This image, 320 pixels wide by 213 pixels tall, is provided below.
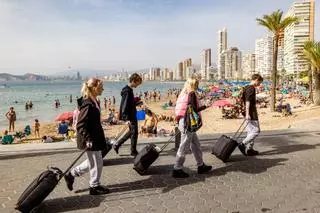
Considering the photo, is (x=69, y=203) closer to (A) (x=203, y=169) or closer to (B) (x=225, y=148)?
(A) (x=203, y=169)

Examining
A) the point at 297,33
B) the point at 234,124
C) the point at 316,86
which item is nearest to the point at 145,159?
the point at 234,124

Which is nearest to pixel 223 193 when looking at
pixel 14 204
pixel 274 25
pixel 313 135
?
pixel 14 204

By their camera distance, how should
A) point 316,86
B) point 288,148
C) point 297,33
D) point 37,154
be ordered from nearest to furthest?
point 37,154 < point 288,148 < point 316,86 < point 297,33

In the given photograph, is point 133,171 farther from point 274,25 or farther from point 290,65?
point 290,65

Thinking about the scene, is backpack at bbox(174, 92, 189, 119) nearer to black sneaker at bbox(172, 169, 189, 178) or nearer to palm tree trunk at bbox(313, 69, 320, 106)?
black sneaker at bbox(172, 169, 189, 178)

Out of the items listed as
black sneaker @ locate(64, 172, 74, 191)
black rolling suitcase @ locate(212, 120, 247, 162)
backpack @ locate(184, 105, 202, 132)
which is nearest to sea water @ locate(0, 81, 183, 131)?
black rolling suitcase @ locate(212, 120, 247, 162)

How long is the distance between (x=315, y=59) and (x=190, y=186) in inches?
898

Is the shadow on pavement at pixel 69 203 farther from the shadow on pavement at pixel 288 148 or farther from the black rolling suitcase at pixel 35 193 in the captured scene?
the shadow on pavement at pixel 288 148

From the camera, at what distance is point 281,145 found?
8.79 meters

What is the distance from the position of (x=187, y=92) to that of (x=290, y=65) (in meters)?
161

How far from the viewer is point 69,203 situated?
4.93 metres

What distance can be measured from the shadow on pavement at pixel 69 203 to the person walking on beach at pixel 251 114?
12.1 feet

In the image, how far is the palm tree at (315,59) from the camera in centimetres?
2502

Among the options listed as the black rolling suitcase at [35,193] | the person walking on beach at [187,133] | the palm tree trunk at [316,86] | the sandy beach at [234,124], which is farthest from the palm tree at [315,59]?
the black rolling suitcase at [35,193]
